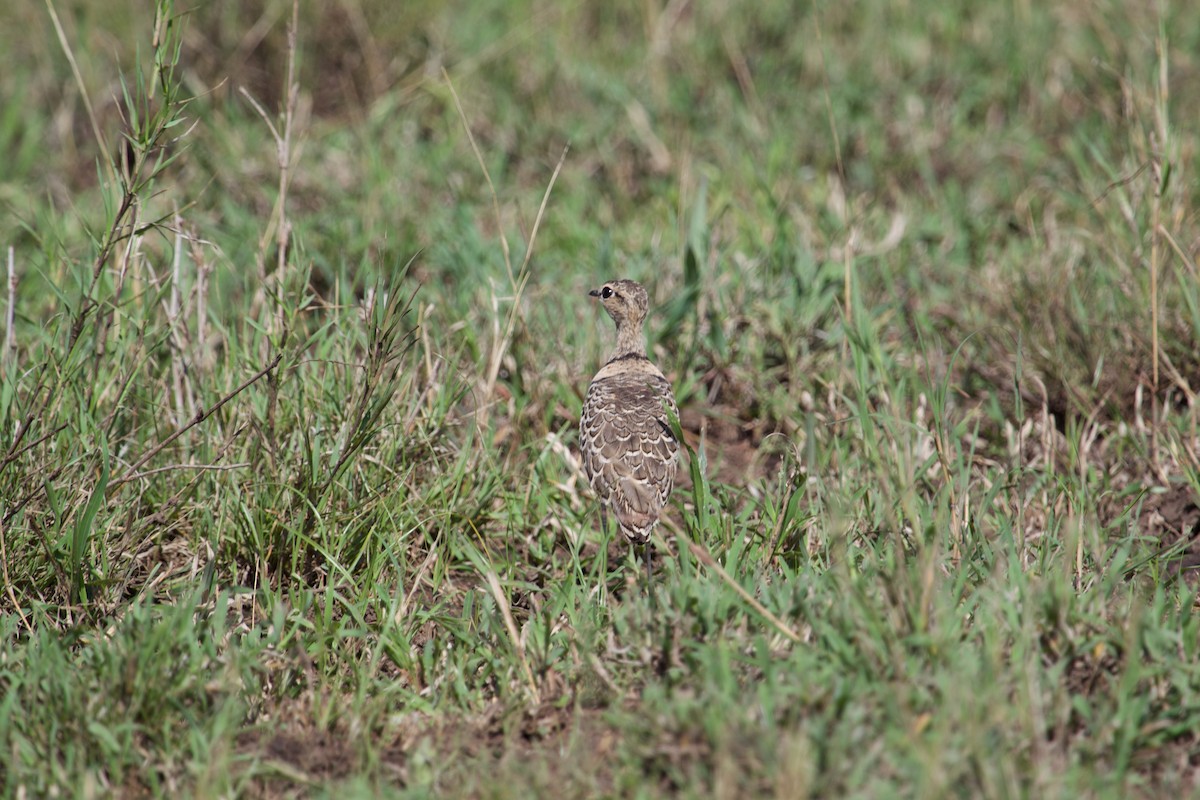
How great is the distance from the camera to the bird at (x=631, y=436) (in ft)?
14.2

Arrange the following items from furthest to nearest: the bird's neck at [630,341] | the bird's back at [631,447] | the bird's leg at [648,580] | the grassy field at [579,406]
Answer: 1. the bird's neck at [630,341]
2. the bird's back at [631,447]
3. the bird's leg at [648,580]
4. the grassy field at [579,406]

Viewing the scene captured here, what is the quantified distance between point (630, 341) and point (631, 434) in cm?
75

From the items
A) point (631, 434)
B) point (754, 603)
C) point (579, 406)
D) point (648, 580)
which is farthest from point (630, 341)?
point (754, 603)

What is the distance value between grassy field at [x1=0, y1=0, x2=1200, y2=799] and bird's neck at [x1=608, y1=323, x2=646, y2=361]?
12.3 inches

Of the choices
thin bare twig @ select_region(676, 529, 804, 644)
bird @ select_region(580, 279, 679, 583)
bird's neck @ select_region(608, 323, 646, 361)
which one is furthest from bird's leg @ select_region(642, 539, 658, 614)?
bird's neck @ select_region(608, 323, 646, 361)

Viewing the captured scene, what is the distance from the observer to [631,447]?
14.7ft

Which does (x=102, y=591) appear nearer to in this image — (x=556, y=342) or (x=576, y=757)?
(x=576, y=757)

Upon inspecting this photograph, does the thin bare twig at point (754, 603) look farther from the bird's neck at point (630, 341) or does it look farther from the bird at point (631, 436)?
the bird's neck at point (630, 341)

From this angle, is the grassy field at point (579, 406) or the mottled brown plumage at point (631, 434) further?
the mottled brown plumage at point (631, 434)

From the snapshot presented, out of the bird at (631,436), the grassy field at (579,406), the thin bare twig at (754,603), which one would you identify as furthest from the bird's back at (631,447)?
the thin bare twig at (754,603)

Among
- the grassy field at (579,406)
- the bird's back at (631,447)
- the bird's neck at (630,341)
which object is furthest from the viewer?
the bird's neck at (630,341)

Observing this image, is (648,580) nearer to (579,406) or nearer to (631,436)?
(631,436)

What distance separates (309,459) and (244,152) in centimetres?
342

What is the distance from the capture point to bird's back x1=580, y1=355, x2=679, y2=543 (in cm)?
431
